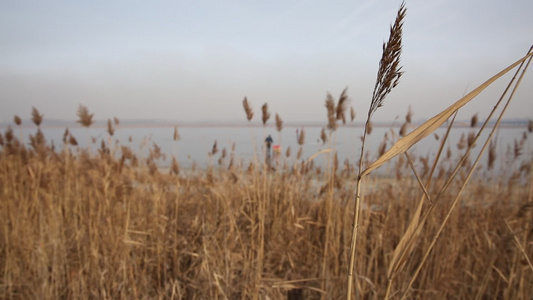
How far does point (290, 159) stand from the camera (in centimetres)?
408

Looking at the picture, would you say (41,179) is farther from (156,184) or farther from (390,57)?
(390,57)

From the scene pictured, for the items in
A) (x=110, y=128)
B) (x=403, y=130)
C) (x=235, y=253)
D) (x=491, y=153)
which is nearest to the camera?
(x=235, y=253)

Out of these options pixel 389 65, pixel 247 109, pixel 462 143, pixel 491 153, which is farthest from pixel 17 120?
pixel 462 143

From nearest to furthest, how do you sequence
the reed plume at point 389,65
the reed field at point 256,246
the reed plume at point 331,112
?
the reed plume at point 389,65
the reed field at point 256,246
the reed plume at point 331,112

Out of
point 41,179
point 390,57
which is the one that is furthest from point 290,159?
point 390,57

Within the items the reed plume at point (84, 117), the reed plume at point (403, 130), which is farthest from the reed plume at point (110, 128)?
the reed plume at point (403, 130)

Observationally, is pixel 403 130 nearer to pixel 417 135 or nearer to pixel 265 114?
pixel 265 114

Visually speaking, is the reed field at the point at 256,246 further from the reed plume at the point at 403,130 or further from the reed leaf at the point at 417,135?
the reed leaf at the point at 417,135

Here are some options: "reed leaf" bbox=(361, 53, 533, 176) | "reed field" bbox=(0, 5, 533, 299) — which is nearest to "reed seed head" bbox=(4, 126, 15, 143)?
"reed field" bbox=(0, 5, 533, 299)

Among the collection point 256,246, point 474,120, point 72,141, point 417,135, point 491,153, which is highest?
point 474,120

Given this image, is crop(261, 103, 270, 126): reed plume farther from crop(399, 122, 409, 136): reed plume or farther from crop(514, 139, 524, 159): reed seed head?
crop(514, 139, 524, 159): reed seed head

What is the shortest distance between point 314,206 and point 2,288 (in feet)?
8.52

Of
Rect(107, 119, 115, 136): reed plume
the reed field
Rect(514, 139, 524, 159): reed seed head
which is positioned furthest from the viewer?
Rect(107, 119, 115, 136): reed plume

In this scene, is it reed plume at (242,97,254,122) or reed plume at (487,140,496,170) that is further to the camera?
reed plume at (487,140,496,170)
